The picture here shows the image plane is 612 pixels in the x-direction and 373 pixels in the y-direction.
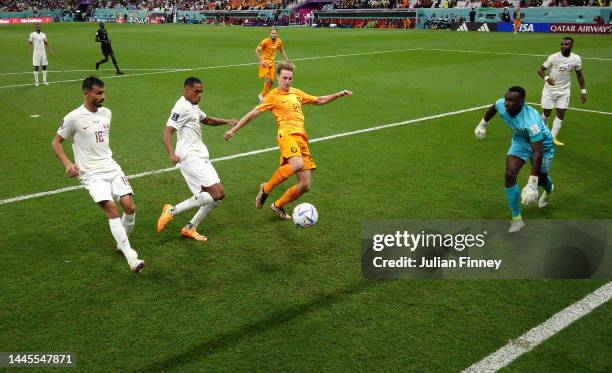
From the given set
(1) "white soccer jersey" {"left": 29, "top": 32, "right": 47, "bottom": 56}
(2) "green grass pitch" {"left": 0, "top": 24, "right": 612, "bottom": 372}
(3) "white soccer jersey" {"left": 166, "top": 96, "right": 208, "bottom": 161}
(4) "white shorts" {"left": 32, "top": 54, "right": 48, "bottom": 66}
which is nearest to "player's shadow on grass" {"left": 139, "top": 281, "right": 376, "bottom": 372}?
(2) "green grass pitch" {"left": 0, "top": 24, "right": 612, "bottom": 372}

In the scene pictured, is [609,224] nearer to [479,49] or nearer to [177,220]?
[177,220]

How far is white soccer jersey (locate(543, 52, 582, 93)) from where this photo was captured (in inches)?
444

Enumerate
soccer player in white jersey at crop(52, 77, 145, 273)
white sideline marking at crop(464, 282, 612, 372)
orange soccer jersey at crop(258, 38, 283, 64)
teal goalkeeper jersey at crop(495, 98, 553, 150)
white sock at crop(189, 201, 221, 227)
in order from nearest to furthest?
white sideline marking at crop(464, 282, 612, 372) < soccer player in white jersey at crop(52, 77, 145, 273) < teal goalkeeper jersey at crop(495, 98, 553, 150) < white sock at crop(189, 201, 221, 227) < orange soccer jersey at crop(258, 38, 283, 64)

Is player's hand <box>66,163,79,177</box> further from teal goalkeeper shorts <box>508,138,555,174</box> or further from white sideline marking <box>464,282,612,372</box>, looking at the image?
teal goalkeeper shorts <box>508,138,555,174</box>

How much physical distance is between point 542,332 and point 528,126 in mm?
2966

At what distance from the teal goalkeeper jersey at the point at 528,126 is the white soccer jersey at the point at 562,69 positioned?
5.10 m

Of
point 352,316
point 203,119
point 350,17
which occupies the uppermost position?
point 350,17

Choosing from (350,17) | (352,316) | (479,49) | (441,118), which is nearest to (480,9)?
(350,17)

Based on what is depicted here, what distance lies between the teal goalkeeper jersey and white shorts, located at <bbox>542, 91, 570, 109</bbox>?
5.02 meters

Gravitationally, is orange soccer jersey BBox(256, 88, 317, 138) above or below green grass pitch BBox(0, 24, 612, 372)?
above

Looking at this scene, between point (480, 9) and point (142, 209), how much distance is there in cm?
4577

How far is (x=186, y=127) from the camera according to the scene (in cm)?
682

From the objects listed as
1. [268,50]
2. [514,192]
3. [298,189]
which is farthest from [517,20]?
[298,189]

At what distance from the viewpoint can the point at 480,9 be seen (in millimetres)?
46344
